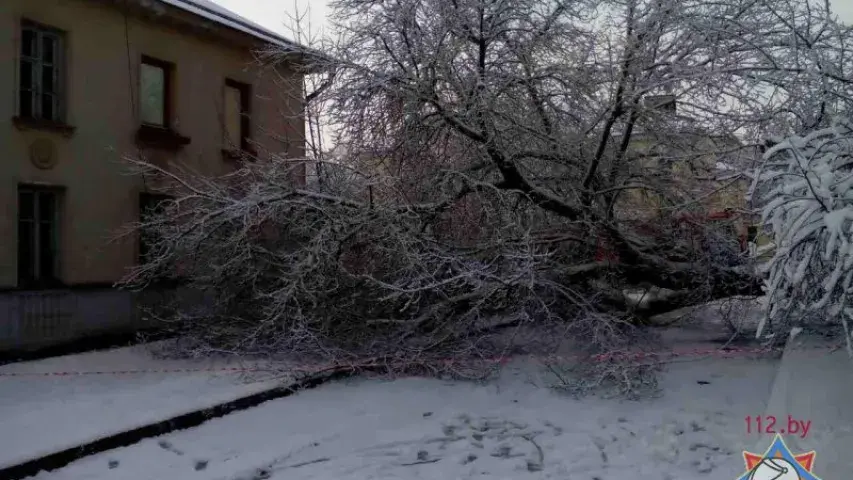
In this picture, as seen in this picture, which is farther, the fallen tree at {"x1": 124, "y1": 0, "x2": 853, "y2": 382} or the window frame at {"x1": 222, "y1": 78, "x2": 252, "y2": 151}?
the window frame at {"x1": 222, "y1": 78, "x2": 252, "y2": 151}

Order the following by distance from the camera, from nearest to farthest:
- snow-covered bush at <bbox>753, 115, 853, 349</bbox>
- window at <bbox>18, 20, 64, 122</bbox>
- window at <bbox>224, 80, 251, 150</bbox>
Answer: snow-covered bush at <bbox>753, 115, 853, 349</bbox> < window at <bbox>18, 20, 64, 122</bbox> < window at <bbox>224, 80, 251, 150</bbox>

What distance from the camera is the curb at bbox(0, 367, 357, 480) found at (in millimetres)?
5148

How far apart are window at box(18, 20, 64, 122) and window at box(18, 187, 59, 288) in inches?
46.9

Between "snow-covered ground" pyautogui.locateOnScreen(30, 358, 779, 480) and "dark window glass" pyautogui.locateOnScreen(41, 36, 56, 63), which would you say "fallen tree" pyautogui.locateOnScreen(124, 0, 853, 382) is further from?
"dark window glass" pyautogui.locateOnScreen(41, 36, 56, 63)

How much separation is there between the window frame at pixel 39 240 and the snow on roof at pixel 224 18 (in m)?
3.72

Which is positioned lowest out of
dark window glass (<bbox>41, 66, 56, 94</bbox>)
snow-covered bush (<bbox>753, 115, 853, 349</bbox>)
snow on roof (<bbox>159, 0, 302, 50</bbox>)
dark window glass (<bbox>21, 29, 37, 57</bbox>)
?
snow-covered bush (<bbox>753, 115, 853, 349</bbox>)

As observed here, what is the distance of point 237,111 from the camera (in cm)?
1462

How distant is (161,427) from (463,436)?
2.59 metres

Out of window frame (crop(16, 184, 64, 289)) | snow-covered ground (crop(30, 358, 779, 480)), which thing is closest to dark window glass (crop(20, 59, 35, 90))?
window frame (crop(16, 184, 64, 289))

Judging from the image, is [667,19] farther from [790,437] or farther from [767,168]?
[790,437]

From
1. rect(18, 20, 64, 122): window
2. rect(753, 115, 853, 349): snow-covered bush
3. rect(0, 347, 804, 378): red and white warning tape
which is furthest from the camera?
rect(18, 20, 64, 122): window

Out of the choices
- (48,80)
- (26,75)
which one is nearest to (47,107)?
(48,80)

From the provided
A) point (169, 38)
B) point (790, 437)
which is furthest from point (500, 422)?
point (169, 38)

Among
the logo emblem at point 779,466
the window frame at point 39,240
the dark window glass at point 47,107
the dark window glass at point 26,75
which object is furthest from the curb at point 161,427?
the dark window glass at point 26,75
